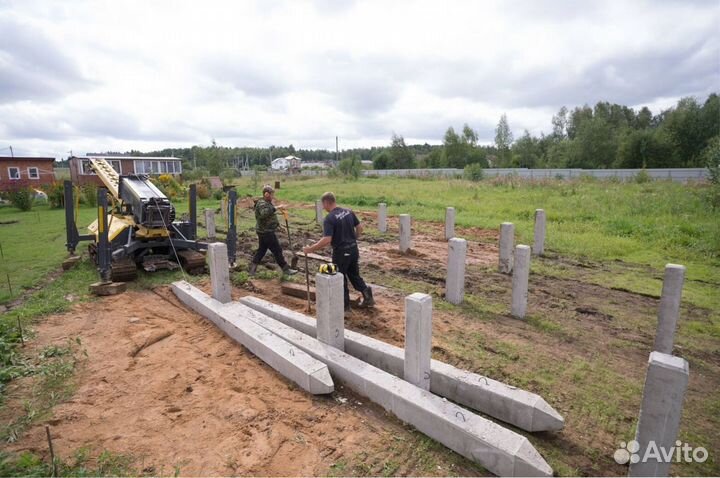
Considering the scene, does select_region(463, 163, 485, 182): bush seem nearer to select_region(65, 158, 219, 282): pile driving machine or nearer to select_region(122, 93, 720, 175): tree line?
select_region(122, 93, 720, 175): tree line

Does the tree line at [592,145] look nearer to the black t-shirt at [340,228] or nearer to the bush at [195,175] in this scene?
the bush at [195,175]

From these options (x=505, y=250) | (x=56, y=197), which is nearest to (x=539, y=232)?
(x=505, y=250)

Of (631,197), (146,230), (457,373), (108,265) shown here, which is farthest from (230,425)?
(631,197)

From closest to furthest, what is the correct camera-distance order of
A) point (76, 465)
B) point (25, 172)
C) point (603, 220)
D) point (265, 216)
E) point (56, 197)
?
point (76, 465) < point (265, 216) < point (603, 220) < point (56, 197) < point (25, 172)

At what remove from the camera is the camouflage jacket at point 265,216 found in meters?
7.99

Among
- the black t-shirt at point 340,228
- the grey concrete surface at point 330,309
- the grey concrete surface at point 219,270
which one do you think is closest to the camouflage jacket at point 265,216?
the grey concrete surface at point 219,270

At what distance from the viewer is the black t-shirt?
593 cm

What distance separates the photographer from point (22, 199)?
22.1 meters

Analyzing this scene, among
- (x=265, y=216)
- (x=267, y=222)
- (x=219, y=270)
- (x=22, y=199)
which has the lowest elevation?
(x=219, y=270)

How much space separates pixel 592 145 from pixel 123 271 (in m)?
60.0

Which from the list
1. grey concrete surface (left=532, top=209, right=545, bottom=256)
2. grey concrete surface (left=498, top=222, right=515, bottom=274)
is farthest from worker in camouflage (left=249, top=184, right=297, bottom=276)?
grey concrete surface (left=532, top=209, right=545, bottom=256)

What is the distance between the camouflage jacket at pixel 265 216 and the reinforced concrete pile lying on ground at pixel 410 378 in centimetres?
269

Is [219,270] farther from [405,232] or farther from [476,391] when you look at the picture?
[405,232]

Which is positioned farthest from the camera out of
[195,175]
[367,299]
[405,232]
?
[195,175]
